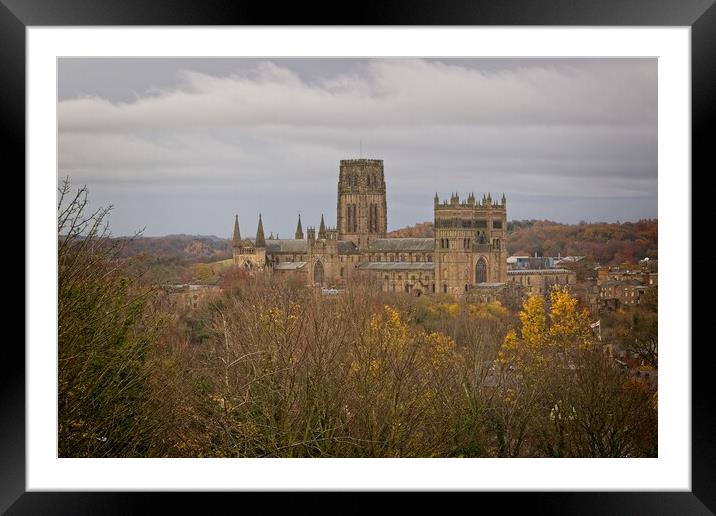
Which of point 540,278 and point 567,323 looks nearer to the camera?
point 567,323

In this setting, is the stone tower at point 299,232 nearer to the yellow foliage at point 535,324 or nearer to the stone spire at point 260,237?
the stone spire at point 260,237

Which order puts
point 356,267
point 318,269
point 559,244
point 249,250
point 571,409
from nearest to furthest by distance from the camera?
point 571,409, point 559,244, point 249,250, point 356,267, point 318,269

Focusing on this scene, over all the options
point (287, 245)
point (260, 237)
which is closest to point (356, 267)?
point (287, 245)

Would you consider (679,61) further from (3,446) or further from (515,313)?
(515,313)

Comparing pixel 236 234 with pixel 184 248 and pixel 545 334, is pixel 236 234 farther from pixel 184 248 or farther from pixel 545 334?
pixel 545 334

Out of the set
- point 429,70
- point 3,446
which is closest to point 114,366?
point 3,446

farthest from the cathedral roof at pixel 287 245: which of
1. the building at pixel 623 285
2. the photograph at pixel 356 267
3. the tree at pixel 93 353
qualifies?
the tree at pixel 93 353
